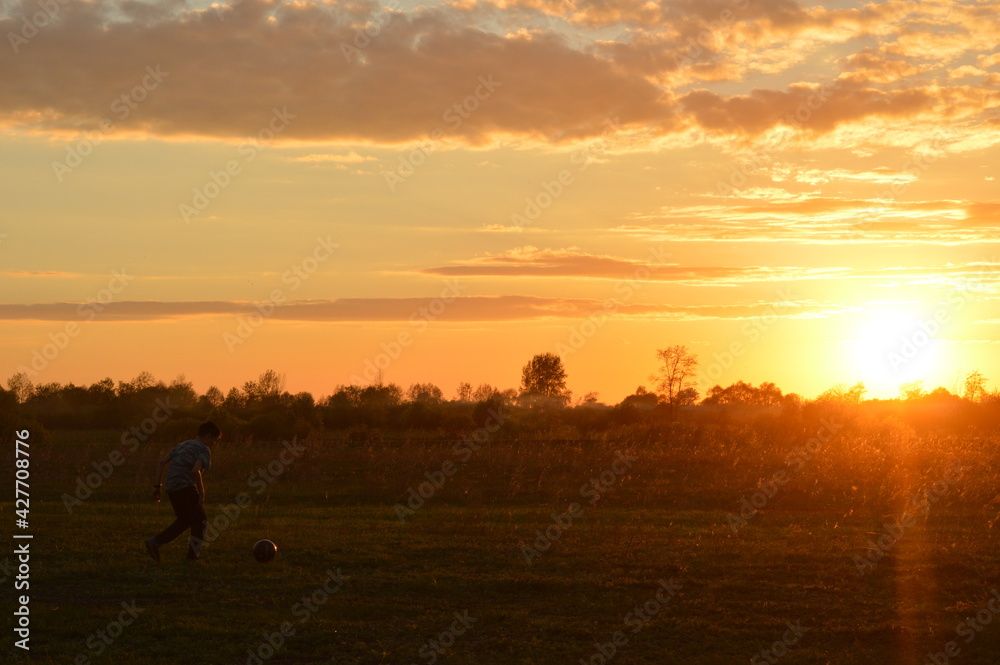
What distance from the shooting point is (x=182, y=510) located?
14000 mm

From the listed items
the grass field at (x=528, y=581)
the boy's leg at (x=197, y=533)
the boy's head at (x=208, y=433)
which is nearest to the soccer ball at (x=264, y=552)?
the grass field at (x=528, y=581)

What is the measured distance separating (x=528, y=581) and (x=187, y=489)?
5316 millimetres

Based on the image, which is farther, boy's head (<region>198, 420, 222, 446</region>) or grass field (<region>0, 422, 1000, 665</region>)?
boy's head (<region>198, 420, 222, 446</region>)

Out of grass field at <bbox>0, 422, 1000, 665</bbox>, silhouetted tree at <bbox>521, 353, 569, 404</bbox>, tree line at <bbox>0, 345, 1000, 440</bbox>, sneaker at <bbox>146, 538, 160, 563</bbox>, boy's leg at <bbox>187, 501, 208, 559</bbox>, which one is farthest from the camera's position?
silhouetted tree at <bbox>521, 353, 569, 404</bbox>

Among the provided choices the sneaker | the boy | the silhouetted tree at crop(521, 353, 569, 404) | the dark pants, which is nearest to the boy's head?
the boy

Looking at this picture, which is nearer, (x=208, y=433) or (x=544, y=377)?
(x=208, y=433)

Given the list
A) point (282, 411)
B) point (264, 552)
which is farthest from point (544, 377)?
point (264, 552)

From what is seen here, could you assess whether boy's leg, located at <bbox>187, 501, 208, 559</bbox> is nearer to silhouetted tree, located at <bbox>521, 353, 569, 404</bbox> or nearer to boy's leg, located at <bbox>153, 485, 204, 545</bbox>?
boy's leg, located at <bbox>153, 485, 204, 545</bbox>

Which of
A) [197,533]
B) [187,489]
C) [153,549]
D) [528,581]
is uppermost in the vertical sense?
[187,489]

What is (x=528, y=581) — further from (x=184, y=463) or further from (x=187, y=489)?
(x=184, y=463)

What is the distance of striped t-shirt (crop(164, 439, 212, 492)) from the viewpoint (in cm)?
1395

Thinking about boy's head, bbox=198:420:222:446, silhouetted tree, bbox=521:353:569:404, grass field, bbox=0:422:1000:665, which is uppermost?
silhouetted tree, bbox=521:353:569:404

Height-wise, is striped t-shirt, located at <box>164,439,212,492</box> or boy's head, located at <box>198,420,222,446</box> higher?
boy's head, located at <box>198,420,222,446</box>

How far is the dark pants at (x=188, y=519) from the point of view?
14.0 m
